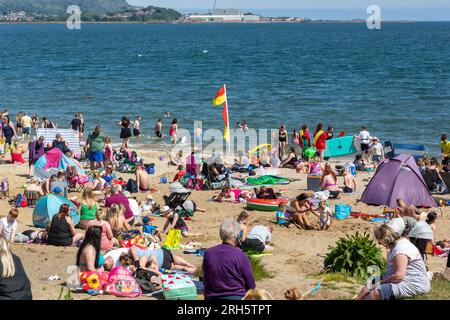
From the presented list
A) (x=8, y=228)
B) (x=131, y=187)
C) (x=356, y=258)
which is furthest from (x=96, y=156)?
(x=356, y=258)

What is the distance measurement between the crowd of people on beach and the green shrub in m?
0.48

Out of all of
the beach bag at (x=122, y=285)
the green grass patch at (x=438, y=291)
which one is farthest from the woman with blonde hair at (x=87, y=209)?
the green grass patch at (x=438, y=291)

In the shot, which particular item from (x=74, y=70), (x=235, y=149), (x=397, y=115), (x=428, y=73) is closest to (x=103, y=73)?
(x=74, y=70)

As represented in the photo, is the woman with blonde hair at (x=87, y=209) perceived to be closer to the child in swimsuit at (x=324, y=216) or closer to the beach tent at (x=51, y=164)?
the child in swimsuit at (x=324, y=216)

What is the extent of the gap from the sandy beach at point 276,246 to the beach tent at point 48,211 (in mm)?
277

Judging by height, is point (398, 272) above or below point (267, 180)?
above

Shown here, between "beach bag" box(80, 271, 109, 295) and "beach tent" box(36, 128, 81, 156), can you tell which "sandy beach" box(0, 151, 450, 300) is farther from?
"beach tent" box(36, 128, 81, 156)

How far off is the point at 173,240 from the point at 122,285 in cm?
314

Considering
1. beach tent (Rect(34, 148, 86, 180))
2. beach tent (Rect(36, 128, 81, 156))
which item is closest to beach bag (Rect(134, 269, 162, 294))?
beach tent (Rect(34, 148, 86, 180))

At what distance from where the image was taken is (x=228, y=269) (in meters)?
7.07

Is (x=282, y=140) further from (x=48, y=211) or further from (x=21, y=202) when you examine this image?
(x=48, y=211)

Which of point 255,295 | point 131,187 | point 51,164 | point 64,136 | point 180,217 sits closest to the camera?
point 255,295

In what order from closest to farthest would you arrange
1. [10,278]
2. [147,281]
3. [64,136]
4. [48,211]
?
[10,278] < [147,281] < [48,211] < [64,136]
